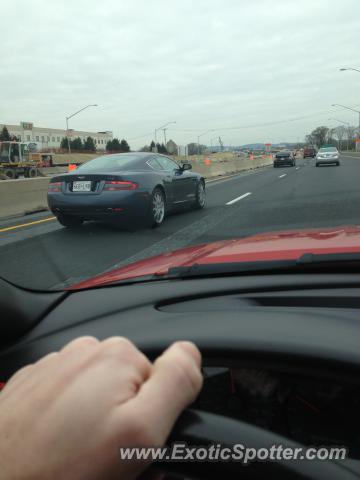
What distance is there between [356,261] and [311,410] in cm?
67

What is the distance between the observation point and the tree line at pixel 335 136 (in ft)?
422

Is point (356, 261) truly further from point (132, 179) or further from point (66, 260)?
point (132, 179)

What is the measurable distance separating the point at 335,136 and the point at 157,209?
146 meters

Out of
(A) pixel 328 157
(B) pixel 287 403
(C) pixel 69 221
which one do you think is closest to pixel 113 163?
(C) pixel 69 221

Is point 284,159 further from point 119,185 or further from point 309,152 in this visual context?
point 119,185

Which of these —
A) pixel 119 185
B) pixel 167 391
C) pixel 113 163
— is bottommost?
pixel 167 391

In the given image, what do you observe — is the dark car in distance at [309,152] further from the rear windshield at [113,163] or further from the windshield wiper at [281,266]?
the windshield wiper at [281,266]

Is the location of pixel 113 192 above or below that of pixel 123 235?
above

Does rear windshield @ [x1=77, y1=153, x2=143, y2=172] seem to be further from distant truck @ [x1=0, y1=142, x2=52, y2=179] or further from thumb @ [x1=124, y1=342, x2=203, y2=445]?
distant truck @ [x1=0, y1=142, x2=52, y2=179]

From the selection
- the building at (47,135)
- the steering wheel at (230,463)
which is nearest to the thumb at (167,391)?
the steering wheel at (230,463)

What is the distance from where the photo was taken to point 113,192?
7652 mm

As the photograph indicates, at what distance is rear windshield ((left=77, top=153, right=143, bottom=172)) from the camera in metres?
8.24

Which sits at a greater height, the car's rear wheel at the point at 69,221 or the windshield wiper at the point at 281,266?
the windshield wiper at the point at 281,266

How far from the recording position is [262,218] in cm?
876
